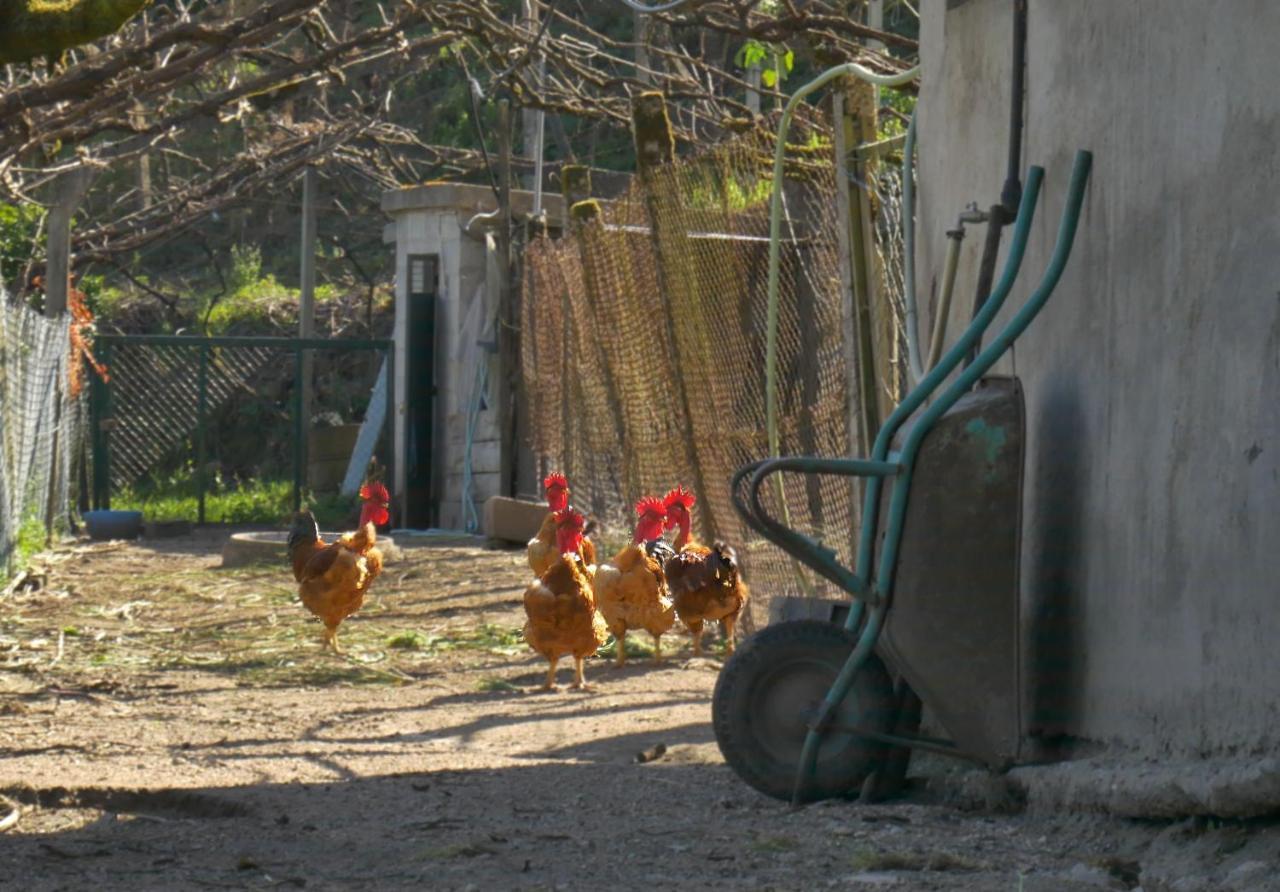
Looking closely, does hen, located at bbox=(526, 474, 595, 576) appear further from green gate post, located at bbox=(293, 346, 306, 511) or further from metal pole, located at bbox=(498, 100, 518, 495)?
green gate post, located at bbox=(293, 346, 306, 511)

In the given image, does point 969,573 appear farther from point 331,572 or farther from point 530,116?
point 530,116

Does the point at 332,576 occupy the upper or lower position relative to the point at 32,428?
lower

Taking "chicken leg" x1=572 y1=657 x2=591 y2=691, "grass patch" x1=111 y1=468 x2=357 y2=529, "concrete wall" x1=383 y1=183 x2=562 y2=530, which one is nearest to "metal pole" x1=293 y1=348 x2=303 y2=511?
"grass patch" x1=111 y1=468 x2=357 y2=529

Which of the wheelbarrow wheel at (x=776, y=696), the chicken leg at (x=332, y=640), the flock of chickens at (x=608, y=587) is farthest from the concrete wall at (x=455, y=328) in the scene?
the wheelbarrow wheel at (x=776, y=696)

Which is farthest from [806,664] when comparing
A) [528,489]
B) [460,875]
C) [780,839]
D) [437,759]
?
[528,489]

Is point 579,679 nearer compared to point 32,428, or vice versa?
point 579,679

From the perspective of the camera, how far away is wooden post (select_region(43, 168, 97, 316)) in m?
14.4

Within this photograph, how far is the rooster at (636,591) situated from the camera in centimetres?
755

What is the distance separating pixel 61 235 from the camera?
14680mm

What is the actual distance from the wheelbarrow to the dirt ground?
171 millimetres

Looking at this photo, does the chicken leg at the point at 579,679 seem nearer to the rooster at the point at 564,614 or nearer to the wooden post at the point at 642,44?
the rooster at the point at 564,614

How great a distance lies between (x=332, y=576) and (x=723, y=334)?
231 cm

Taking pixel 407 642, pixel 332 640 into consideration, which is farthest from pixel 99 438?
pixel 332 640

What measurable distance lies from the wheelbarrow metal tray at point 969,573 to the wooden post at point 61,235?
1123 cm
